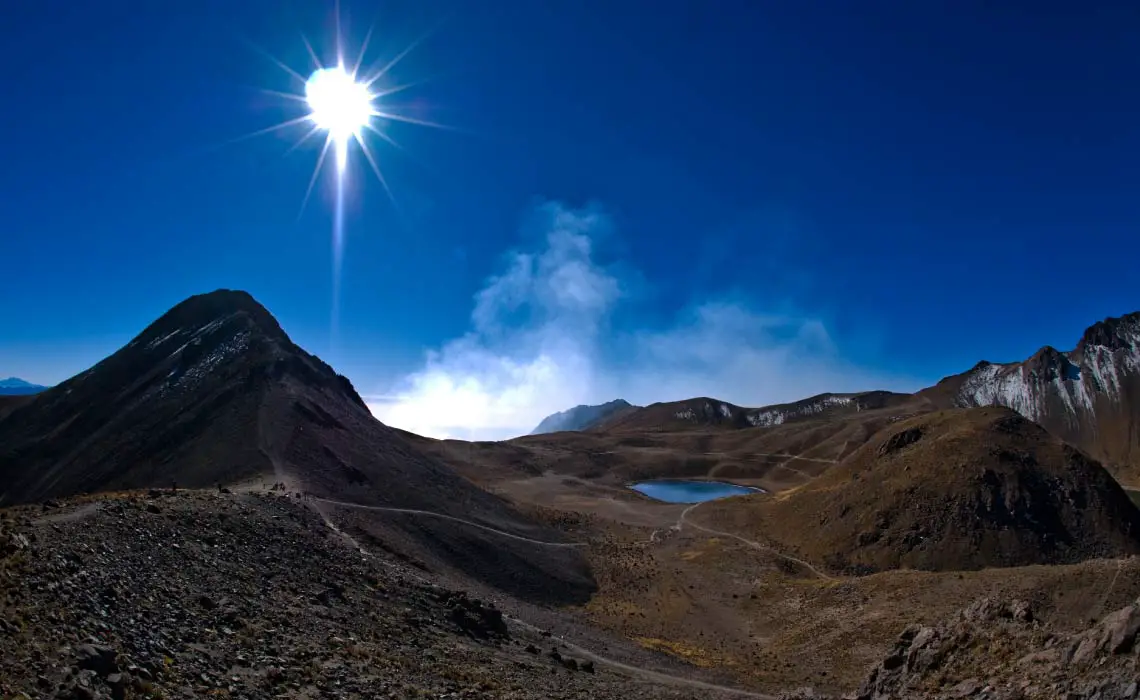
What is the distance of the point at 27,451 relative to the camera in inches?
A: 2557

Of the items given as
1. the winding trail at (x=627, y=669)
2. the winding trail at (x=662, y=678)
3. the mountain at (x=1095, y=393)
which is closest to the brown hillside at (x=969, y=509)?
the winding trail at (x=662, y=678)

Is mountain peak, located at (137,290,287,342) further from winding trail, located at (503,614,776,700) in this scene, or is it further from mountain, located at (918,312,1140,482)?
mountain, located at (918,312,1140,482)

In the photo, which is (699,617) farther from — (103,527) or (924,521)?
(103,527)

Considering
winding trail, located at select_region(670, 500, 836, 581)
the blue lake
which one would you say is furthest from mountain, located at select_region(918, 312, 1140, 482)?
winding trail, located at select_region(670, 500, 836, 581)

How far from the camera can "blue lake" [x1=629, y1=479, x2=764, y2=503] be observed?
129 m

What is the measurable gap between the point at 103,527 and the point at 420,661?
11.1 m

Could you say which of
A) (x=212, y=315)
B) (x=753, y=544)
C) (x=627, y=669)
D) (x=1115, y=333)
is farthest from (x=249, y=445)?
(x=1115, y=333)

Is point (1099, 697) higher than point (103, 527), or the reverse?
point (103, 527)

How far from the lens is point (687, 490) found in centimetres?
13875

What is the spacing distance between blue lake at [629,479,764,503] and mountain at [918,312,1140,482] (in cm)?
8469

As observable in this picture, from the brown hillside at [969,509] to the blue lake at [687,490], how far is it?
58.1 meters

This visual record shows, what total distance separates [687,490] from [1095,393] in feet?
466

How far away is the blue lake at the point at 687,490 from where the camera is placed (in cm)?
12875

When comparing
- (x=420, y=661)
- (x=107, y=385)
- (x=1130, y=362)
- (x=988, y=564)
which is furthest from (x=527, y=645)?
(x=1130, y=362)
